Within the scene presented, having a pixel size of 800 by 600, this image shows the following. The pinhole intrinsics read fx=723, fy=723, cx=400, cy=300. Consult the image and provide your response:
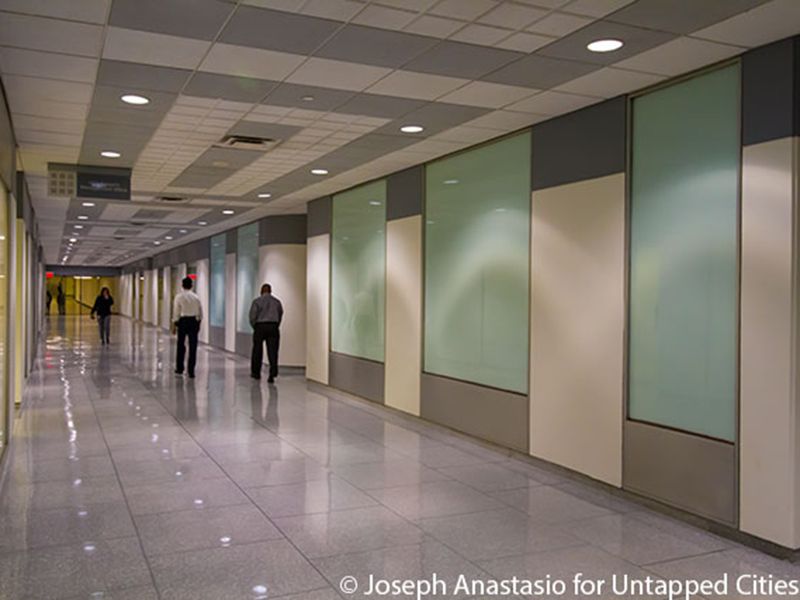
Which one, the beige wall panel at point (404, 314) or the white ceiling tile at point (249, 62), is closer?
the white ceiling tile at point (249, 62)

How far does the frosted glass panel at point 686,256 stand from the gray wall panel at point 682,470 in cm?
10

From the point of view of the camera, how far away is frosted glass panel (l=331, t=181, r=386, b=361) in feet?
33.8

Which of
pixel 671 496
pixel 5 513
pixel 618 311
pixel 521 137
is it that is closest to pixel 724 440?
pixel 671 496

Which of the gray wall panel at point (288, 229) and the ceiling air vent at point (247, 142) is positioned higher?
the ceiling air vent at point (247, 142)

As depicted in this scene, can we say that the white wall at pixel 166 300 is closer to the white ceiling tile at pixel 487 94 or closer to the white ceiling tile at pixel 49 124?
the white ceiling tile at pixel 49 124

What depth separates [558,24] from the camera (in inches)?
172

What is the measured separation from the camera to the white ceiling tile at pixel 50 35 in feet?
14.2

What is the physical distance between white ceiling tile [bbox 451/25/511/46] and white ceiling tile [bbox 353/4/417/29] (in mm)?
398

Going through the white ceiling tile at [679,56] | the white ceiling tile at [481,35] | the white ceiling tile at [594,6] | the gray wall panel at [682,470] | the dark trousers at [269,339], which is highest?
the white ceiling tile at [481,35]

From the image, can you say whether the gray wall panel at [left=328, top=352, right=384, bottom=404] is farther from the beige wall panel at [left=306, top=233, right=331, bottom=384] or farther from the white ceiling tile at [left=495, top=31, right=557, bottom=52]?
the white ceiling tile at [left=495, top=31, right=557, bottom=52]

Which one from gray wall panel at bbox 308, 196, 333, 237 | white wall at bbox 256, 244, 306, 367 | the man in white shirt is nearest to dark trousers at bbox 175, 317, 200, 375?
the man in white shirt

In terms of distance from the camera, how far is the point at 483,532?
4863mm

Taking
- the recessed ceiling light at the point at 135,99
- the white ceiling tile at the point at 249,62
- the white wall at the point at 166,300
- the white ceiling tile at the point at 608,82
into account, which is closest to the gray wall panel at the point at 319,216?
the recessed ceiling light at the point at 135,99

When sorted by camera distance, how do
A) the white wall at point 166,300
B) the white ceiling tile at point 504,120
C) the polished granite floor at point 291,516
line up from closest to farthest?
the polished granite floor at point 291,516
the white ceiling tile at point 504,120
the white wall at point 166,300
